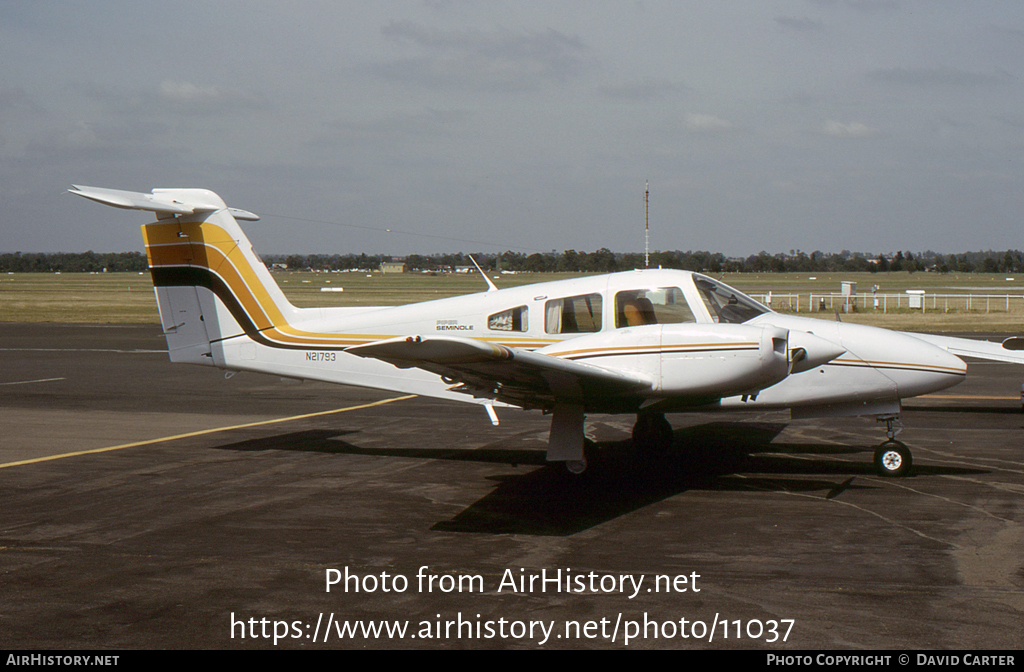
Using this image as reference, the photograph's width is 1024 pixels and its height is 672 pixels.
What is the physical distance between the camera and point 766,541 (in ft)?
26.6

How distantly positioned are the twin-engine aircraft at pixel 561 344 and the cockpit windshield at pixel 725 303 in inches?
0.8

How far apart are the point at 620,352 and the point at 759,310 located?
8.31 feet

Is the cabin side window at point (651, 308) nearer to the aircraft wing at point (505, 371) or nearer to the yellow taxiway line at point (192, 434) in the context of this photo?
the aircraft wing at point (505, 371)

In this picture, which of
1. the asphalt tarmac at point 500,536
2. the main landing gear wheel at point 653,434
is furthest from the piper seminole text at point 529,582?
the main landing gear wheel at point 653,434

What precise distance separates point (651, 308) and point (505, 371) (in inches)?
114

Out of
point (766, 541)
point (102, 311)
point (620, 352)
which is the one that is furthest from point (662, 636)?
point (102, 311)

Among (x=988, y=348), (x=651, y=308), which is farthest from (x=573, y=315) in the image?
(x=988, y=348)

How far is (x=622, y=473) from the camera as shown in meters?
11.3

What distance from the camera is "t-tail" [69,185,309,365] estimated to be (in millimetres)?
12922

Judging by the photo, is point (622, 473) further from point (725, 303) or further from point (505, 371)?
point (505, 371)

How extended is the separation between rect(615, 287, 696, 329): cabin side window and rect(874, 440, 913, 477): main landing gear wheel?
9.85 ft

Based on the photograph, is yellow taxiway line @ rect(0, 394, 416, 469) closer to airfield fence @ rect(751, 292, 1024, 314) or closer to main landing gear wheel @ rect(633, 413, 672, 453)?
main landing gear wheel @ rect(633, 413, 672, 453)

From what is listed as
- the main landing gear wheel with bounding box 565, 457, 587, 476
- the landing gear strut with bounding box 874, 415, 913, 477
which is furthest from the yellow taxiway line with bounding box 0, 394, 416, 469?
the landing gear strut with bounding box 874, 415, 913, 477

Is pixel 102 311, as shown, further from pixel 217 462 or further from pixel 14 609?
pixel 14 609
